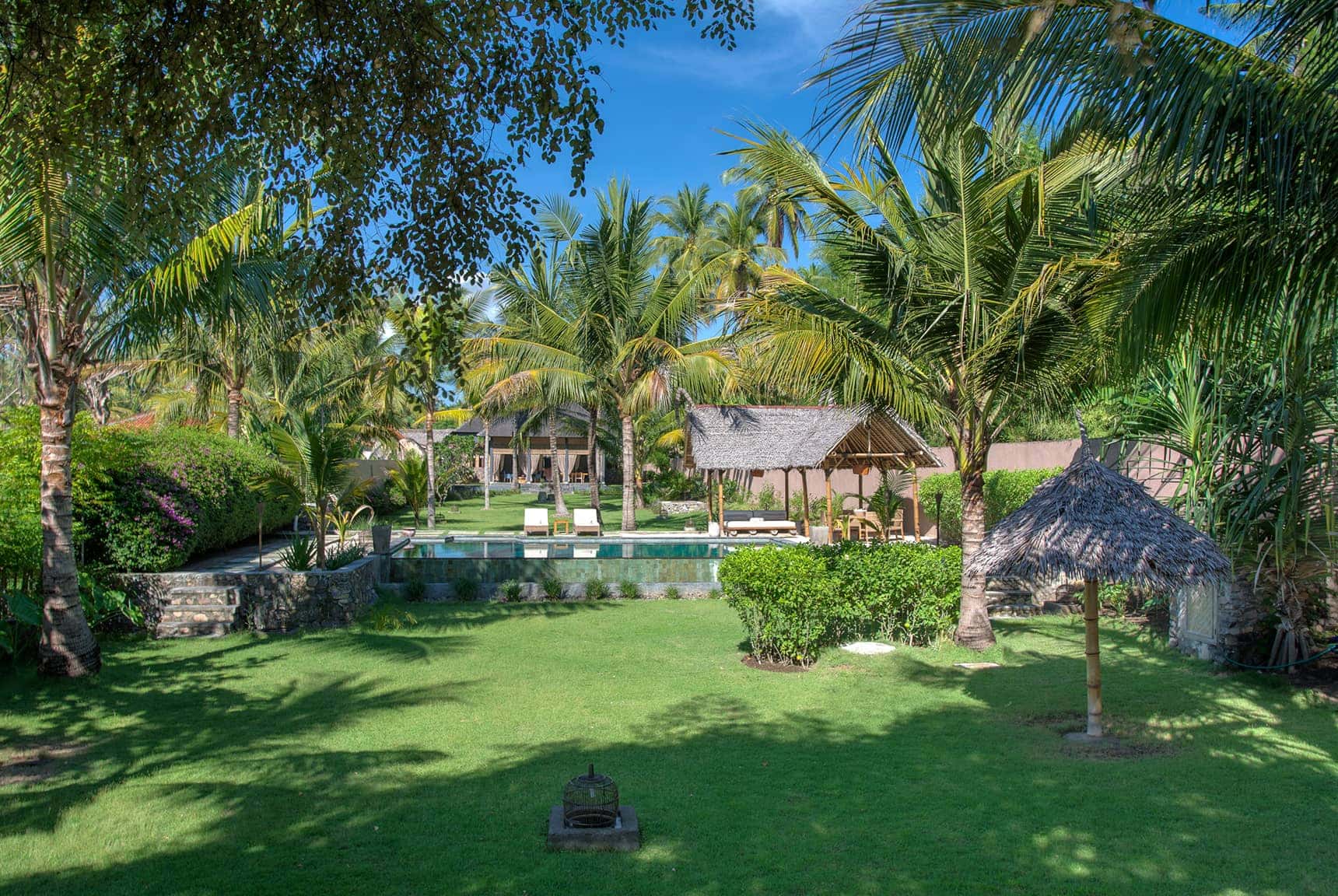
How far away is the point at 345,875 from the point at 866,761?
391cm

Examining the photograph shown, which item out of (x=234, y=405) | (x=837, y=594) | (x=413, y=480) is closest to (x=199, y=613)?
(x=837, y=594)

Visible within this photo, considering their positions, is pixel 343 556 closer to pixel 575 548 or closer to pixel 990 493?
pixel 575 548

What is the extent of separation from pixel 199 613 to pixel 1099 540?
11.2 metres

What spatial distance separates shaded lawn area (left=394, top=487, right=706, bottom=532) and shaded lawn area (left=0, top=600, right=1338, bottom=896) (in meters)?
16.4

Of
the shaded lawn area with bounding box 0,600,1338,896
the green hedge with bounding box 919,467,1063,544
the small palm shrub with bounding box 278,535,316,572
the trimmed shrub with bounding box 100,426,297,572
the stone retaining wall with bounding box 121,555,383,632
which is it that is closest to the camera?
the shaded lawn area with bounding box 0,600,1338,896

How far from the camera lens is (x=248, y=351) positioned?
2417 centimetres

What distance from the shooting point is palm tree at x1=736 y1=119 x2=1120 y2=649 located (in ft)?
32.0

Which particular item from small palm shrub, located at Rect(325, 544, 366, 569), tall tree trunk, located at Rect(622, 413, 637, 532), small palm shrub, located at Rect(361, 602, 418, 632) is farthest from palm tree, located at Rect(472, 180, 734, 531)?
small palm shrub, located at Rect(361, 602, 418, 632)

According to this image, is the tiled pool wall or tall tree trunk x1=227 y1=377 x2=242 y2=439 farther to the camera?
tall tree trunk x1=227 y1=377 x2=242 y2=439

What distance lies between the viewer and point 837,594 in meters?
11.0

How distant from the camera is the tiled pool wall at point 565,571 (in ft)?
53.8

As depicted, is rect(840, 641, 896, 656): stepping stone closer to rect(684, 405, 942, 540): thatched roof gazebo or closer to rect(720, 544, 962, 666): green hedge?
rect(720, 544, 962, 666): green hedge

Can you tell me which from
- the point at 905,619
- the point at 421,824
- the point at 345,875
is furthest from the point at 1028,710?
the point at 345,875

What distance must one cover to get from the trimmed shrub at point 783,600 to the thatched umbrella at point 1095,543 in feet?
9.48
